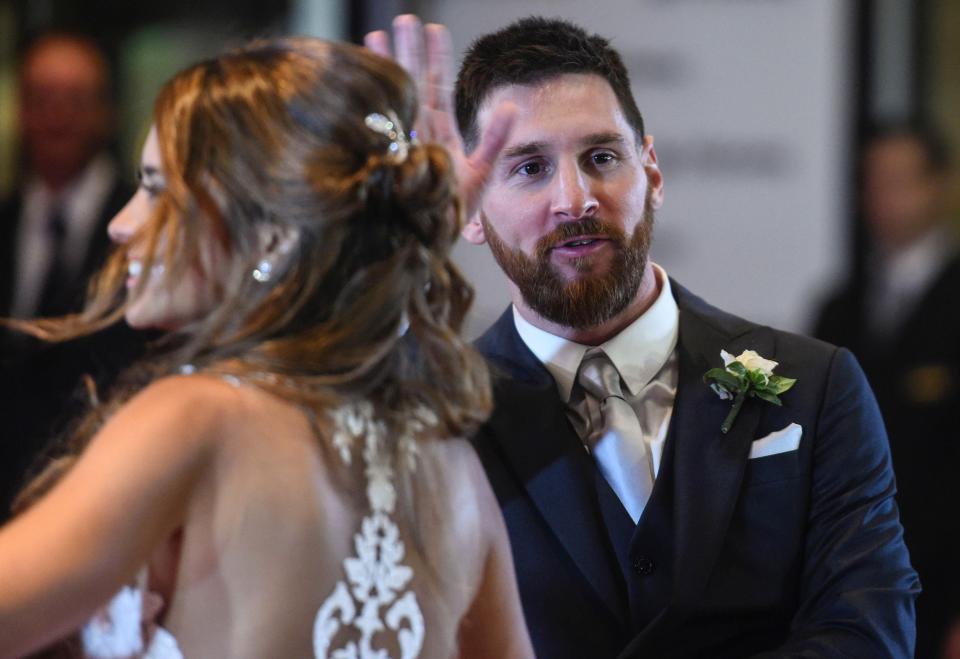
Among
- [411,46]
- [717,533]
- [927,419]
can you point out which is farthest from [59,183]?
[927,419]

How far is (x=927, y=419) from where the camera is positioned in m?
4.35

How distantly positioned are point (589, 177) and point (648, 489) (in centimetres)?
52

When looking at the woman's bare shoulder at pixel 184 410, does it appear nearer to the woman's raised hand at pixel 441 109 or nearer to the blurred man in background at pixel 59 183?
the woman's raised hand at pixel 441 109

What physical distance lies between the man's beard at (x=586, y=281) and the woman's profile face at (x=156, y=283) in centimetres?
86

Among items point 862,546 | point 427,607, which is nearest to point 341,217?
point 427,607

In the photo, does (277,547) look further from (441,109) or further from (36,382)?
(36,382)

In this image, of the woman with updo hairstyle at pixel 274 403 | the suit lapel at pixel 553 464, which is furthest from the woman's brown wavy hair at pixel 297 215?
the suit lapel at pixel 553 464

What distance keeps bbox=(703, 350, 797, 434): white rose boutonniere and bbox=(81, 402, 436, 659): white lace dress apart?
79cm

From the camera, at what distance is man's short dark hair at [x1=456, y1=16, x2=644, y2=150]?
2.47m

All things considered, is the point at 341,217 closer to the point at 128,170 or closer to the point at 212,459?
the point at 212,459

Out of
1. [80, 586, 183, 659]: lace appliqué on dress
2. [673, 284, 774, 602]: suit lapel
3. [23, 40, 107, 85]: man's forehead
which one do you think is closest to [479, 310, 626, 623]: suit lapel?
[673, 284, 774, 602]: suit lapel

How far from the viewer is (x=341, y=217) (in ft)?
5.34

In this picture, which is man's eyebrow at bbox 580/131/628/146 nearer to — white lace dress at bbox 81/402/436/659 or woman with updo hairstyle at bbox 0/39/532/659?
woman with updo hairstyle at bbox 0/39/532/659

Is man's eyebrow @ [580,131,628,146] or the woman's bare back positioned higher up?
man's eyebrow @ [580,131,628,146]
